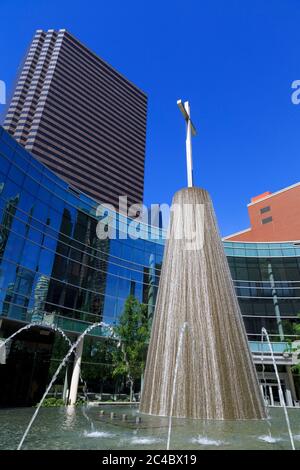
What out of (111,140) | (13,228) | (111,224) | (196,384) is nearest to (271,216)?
(111,224)

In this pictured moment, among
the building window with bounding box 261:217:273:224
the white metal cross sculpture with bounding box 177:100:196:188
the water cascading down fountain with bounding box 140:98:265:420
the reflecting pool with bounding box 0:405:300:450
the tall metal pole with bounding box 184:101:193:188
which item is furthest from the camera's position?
the building window with bounding box 261:217:273:224

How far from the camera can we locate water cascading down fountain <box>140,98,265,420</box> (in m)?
9.50

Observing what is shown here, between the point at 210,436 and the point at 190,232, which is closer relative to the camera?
the point at 210,436

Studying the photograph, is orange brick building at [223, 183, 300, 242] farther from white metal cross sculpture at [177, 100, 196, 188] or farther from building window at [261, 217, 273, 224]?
white metal cross sculpture at [177, 100, 196, 188]

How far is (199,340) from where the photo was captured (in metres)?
10.4

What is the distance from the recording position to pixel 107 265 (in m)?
27.8

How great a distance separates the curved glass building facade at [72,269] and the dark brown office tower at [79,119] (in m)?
60.6

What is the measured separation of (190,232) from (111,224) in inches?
685

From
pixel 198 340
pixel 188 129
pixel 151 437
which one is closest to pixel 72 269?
pixel 188 129

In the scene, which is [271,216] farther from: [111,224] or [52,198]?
[52,198]

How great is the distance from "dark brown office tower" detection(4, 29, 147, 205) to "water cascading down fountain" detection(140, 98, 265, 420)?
76.3 metres

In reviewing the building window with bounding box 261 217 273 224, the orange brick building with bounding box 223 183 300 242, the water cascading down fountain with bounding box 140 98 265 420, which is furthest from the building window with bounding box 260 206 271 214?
the water cascading down fountain with bounding box 140 98 265 420

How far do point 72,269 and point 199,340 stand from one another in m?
16.7
